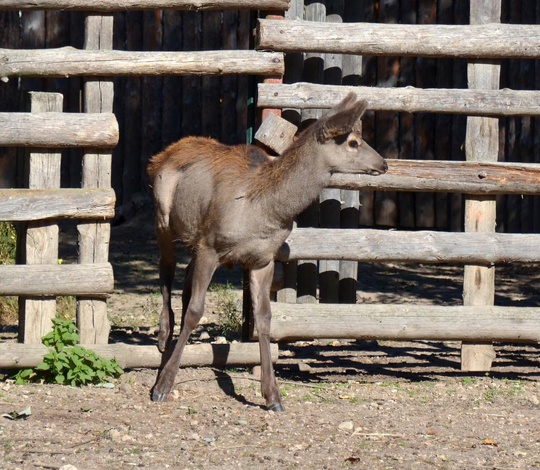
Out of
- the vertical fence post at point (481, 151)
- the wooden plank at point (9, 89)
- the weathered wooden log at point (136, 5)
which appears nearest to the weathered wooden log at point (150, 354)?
the vertical fence post at point (481, 151)

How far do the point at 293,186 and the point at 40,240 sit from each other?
1.96 meters

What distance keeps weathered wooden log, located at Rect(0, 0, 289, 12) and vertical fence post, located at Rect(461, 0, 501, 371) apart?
5.22ft

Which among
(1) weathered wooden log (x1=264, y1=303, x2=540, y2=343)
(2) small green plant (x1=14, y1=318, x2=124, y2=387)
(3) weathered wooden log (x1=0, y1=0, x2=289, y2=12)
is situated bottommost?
(2) small green plant (x1=14, y1=318, x2=124, y2=387)

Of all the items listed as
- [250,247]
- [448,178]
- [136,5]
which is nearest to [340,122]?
[250,247]

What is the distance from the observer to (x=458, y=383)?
8.57 metres

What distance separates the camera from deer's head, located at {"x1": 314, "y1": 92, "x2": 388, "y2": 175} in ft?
24.9

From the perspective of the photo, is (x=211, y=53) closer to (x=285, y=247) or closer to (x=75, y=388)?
(x=285, y=247)

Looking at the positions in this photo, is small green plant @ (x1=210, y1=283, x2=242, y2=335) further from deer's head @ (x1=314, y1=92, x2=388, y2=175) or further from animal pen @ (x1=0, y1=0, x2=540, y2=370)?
deer's head @ (x1=314, y1=92, x2=388, y2=175)

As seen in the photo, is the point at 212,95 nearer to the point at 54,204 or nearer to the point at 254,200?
the point at 54,204

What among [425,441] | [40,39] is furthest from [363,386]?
[40,39]

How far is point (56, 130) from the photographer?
26.5ft

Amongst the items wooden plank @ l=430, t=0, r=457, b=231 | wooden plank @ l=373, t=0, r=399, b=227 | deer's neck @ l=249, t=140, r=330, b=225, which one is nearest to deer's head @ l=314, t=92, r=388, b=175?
deer's neck @ l=249, t=140, r=330, b=225

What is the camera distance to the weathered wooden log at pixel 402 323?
838 centimetres

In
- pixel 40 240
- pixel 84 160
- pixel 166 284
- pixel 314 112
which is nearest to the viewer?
pixel 40 240
